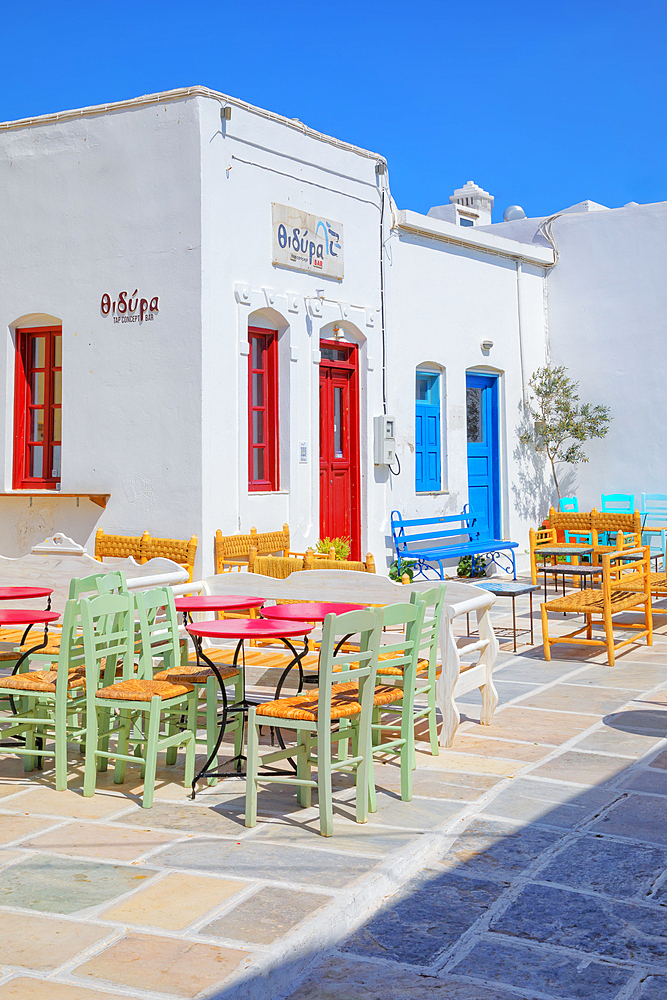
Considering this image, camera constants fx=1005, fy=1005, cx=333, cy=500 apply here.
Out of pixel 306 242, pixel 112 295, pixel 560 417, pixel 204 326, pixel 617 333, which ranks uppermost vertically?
pixel 306 242

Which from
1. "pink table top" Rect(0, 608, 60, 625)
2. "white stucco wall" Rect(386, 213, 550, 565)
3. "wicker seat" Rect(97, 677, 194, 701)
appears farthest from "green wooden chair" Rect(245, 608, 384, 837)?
"white stucco wall" Rect(386, 213, 550, 565)

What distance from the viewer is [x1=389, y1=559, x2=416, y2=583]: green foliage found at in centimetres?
1127

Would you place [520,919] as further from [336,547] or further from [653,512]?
[653,512]

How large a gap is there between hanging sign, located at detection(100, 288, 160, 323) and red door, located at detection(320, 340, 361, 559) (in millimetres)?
2114

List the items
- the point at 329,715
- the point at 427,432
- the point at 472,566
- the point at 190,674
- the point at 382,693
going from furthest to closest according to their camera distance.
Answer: the point at 472,566, the point at 427,432, the point at 190,674, the point at 382,693, the point at 329,715

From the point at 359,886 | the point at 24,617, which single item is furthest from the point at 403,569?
the point at 359,886

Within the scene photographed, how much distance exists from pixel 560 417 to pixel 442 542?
3028 millimetres

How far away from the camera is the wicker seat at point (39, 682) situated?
191 inches

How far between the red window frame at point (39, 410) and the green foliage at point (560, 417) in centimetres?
656

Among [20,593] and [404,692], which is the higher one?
[20,593]

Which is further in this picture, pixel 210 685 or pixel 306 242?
pixel 306 242

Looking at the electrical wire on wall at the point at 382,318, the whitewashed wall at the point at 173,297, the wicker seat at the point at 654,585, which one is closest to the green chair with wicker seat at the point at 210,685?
the whitewashed wall at the point at 173,297

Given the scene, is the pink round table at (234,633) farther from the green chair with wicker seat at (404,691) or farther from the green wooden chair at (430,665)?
the green wooden chair at (430,665)

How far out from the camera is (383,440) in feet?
36.4
